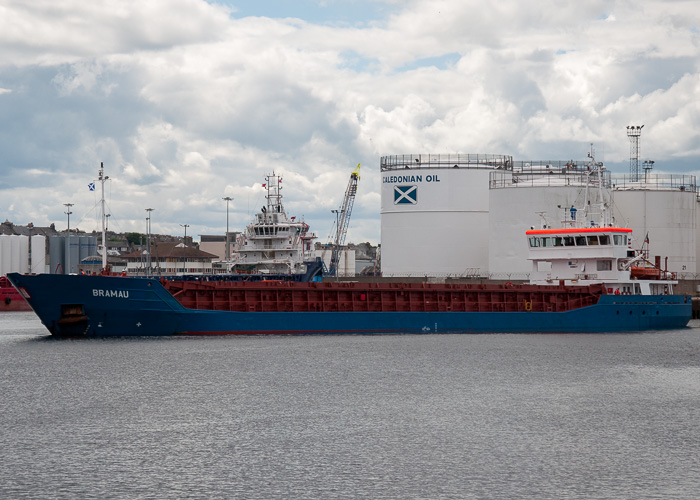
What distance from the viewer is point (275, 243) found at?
270 feet

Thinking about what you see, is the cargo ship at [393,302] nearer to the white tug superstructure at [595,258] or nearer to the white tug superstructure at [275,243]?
the white tug superstructure at [595,258]

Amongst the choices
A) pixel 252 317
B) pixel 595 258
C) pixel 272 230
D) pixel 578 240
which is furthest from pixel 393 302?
pixel 272 230

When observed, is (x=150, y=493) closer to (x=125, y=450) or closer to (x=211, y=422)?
(x=125, y=450)

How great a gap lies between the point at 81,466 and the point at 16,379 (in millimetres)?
14566

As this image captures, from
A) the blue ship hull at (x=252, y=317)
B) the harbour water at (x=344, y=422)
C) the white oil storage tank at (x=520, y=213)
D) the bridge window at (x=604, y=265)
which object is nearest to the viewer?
the harbour water at (x=344, y=422)

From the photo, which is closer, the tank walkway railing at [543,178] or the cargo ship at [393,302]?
the cargo ship at [393,302]

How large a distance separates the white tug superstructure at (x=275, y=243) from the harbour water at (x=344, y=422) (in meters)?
36.0

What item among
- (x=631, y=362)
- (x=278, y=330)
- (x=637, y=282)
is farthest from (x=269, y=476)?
(x=637, y=282)

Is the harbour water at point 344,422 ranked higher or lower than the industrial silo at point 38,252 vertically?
lower

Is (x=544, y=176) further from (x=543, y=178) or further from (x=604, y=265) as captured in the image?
(x=604, y=265)

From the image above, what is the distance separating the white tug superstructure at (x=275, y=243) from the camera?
3209 inches

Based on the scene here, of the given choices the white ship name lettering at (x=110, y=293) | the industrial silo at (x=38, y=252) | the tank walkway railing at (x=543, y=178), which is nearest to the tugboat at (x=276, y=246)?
the tank walkway railing at (x=543, y=178)

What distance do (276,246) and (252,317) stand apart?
33.0m

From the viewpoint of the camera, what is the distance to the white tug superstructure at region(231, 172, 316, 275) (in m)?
81.5
